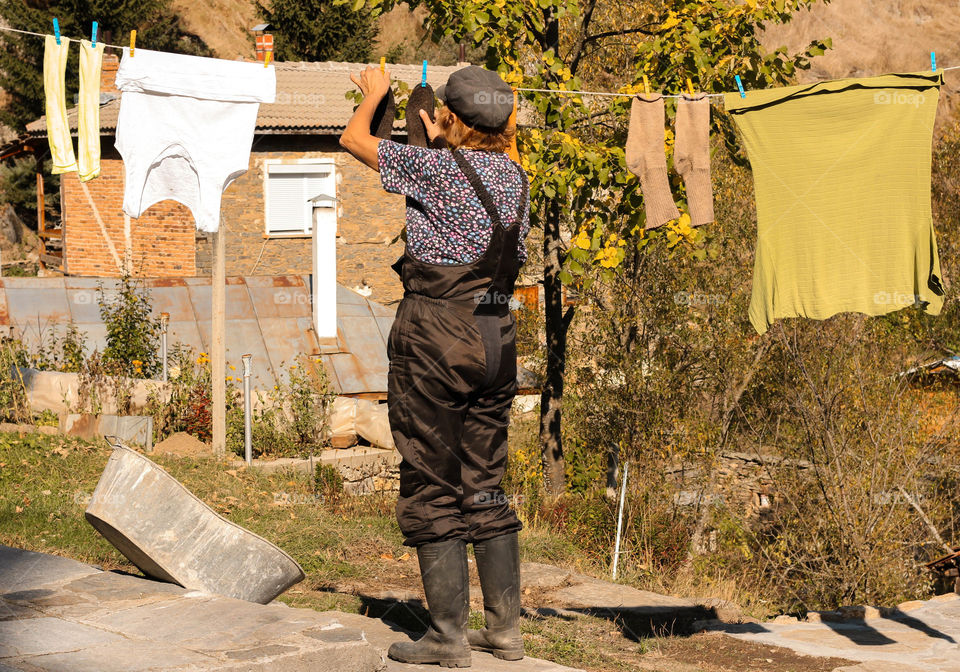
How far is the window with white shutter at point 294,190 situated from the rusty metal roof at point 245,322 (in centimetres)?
A: 748

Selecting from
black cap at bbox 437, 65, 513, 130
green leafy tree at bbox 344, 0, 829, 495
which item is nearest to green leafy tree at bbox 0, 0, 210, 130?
green leafy tree at bbox 344, 0, 829, 495

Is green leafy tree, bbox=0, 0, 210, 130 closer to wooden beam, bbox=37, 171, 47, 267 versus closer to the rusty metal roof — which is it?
wooden beam, bbox=37, 171, 47, 267

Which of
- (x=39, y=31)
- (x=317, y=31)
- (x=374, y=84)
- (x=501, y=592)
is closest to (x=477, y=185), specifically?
(x=374, y=84)

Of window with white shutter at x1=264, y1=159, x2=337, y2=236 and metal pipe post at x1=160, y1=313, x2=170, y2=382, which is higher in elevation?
window with white shutter at x1=264, y1=159, x2=337, y2=236

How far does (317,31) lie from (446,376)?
85.7 feet

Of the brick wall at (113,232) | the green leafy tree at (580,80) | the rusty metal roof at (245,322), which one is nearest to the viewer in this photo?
the green leafy tree at (580,80)

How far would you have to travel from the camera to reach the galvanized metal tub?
413cm

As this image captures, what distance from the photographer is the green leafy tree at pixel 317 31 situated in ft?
91.7

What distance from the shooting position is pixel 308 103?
70.6 feet

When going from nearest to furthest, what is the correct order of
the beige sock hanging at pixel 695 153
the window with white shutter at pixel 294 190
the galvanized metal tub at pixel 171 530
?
1. the galvanized metal tub at pixel 171 530
2. the beige sock hanging at pixel 695 153
3. the window with white shutter at pixel 294 190

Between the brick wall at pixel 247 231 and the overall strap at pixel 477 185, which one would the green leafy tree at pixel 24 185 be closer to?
the brick wall at pixel 247 231

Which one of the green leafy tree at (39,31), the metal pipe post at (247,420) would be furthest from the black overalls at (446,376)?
the green leafy tree at (39,31)

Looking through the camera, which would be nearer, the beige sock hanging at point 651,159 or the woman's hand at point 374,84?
the woman's hand at point 374,84

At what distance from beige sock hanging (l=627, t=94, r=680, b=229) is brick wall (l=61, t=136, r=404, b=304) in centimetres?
1585
